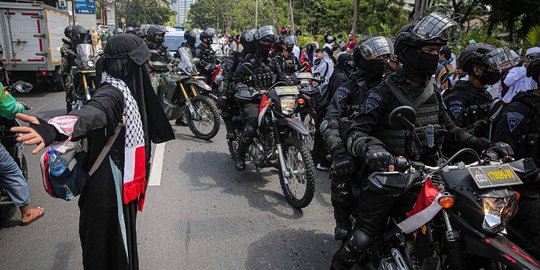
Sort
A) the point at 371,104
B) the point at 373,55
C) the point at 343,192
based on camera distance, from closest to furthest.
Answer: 1. the point at 371,104
2. the point at 343,192
3. the point at 373,55

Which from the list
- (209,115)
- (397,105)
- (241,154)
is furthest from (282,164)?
(209,115)

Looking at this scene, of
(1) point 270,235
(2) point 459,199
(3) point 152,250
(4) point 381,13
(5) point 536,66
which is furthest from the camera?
(4) point 381,13

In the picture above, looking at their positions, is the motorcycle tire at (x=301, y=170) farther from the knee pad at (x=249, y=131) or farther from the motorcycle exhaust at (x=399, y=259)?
the motorcycle exhaust at (x=399, y=259)

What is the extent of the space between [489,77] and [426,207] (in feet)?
7.56

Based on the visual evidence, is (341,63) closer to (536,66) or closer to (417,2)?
(536,66)

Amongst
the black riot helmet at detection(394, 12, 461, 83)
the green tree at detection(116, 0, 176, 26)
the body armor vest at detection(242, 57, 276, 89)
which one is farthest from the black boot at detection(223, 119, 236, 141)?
the green tree at detection(116, 0, 176, 26)

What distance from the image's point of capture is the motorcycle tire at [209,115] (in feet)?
23.6

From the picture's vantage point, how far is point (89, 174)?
2414mm

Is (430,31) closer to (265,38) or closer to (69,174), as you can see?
(69,174)

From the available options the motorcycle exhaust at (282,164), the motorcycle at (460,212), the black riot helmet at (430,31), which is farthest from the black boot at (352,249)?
the motorcycle exhaust at (282,164)

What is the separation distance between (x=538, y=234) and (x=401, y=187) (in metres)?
1.22

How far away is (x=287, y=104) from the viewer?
15.1 feet

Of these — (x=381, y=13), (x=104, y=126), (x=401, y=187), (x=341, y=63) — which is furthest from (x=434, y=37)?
(x=381, y=13)

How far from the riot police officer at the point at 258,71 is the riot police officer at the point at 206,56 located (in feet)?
13.8
